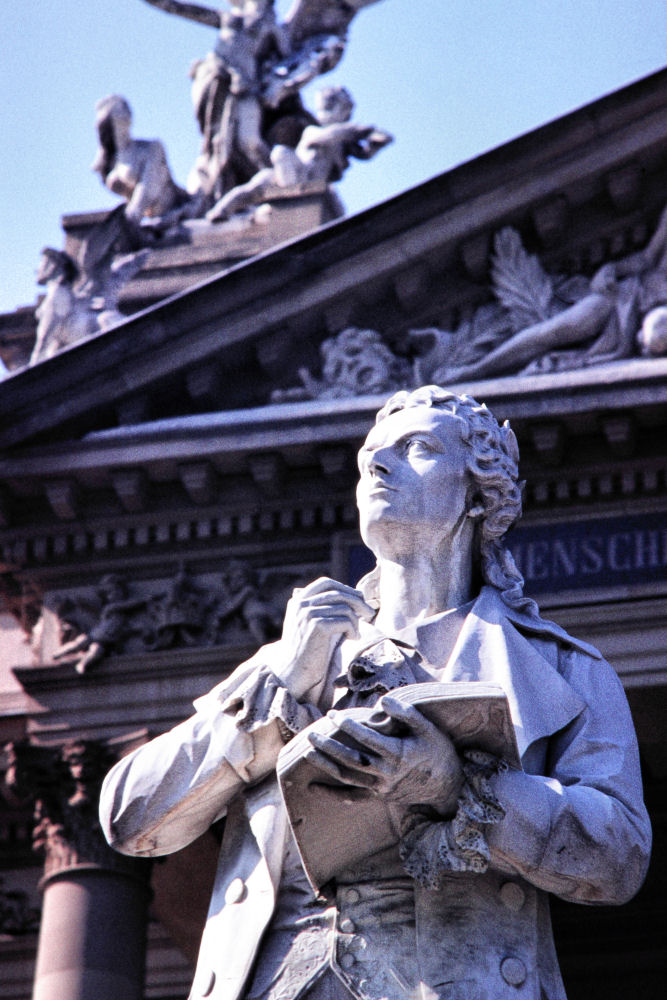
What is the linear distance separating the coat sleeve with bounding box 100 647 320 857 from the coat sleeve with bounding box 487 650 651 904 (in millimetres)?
447

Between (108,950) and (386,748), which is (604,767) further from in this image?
(108,950)

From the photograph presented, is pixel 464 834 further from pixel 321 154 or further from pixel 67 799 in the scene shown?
pixel 321 154

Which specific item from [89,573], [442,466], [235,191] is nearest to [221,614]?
[89,573]

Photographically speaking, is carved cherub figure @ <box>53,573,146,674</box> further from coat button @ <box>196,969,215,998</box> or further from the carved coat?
coat button @ <box>196,969,215,998</box>

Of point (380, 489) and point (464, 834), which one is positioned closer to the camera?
point (464, 834)

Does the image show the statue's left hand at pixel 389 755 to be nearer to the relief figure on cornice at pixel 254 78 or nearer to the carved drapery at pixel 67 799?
the carved drapery at pixel 67 799

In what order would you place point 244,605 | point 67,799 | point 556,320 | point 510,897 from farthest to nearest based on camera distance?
1. point 556,320
2. point 244,605
3. point 67,799
4. point 510,897

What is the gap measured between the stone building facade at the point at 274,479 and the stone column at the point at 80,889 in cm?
2

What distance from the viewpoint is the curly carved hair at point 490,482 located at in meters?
4.66

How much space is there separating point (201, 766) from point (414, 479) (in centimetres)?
69

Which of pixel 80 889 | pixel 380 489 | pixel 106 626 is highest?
pixel 106 626

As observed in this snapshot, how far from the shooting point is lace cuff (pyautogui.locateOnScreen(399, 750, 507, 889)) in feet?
13.0

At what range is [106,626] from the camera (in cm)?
1698

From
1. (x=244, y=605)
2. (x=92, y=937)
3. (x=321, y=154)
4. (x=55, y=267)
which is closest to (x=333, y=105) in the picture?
(x=321, y=154)
